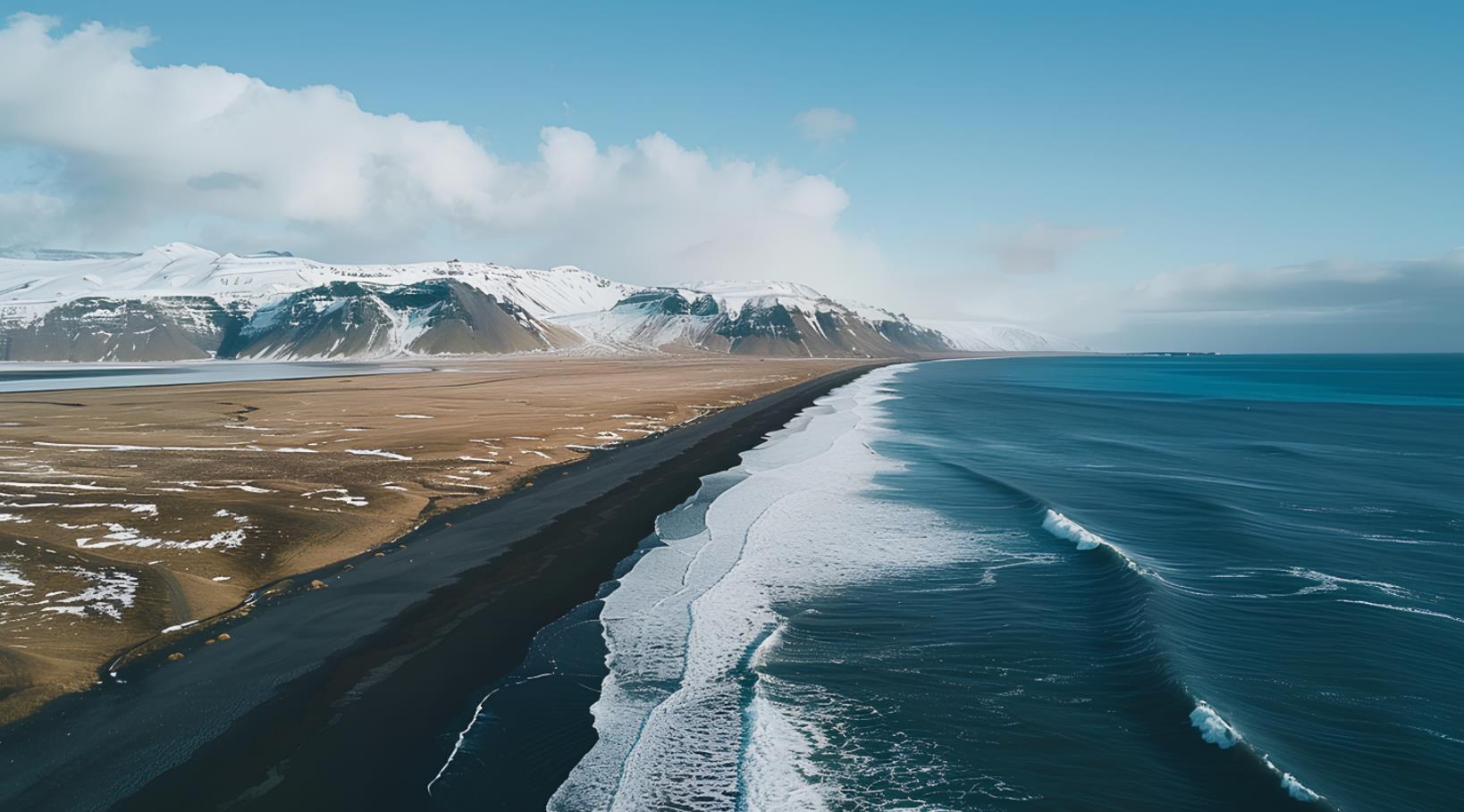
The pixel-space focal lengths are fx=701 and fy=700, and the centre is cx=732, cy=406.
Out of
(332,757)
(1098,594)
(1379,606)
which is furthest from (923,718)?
(1379,606)

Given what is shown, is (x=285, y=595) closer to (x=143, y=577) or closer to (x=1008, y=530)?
(x=143, y=577)

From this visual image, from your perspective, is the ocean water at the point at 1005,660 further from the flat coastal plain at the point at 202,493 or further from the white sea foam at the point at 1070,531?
the flat coastal plain at the point at 202,493

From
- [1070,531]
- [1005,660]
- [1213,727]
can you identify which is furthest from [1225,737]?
[1070,531]

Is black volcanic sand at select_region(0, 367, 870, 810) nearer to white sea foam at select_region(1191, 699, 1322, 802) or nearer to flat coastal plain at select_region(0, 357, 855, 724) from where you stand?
flat coastal plain at select_region(0, 357, 855, 724)

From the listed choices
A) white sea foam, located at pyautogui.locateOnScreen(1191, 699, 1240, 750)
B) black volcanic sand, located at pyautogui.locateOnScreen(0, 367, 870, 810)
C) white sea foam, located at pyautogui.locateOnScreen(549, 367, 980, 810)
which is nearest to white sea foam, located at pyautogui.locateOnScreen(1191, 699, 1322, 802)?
white sea foam, located at pyautogui.locateOnScreen(1191, 699, 1240, 750)

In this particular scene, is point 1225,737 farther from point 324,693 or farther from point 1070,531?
point 324,693

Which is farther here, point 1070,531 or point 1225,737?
point 1070,531
